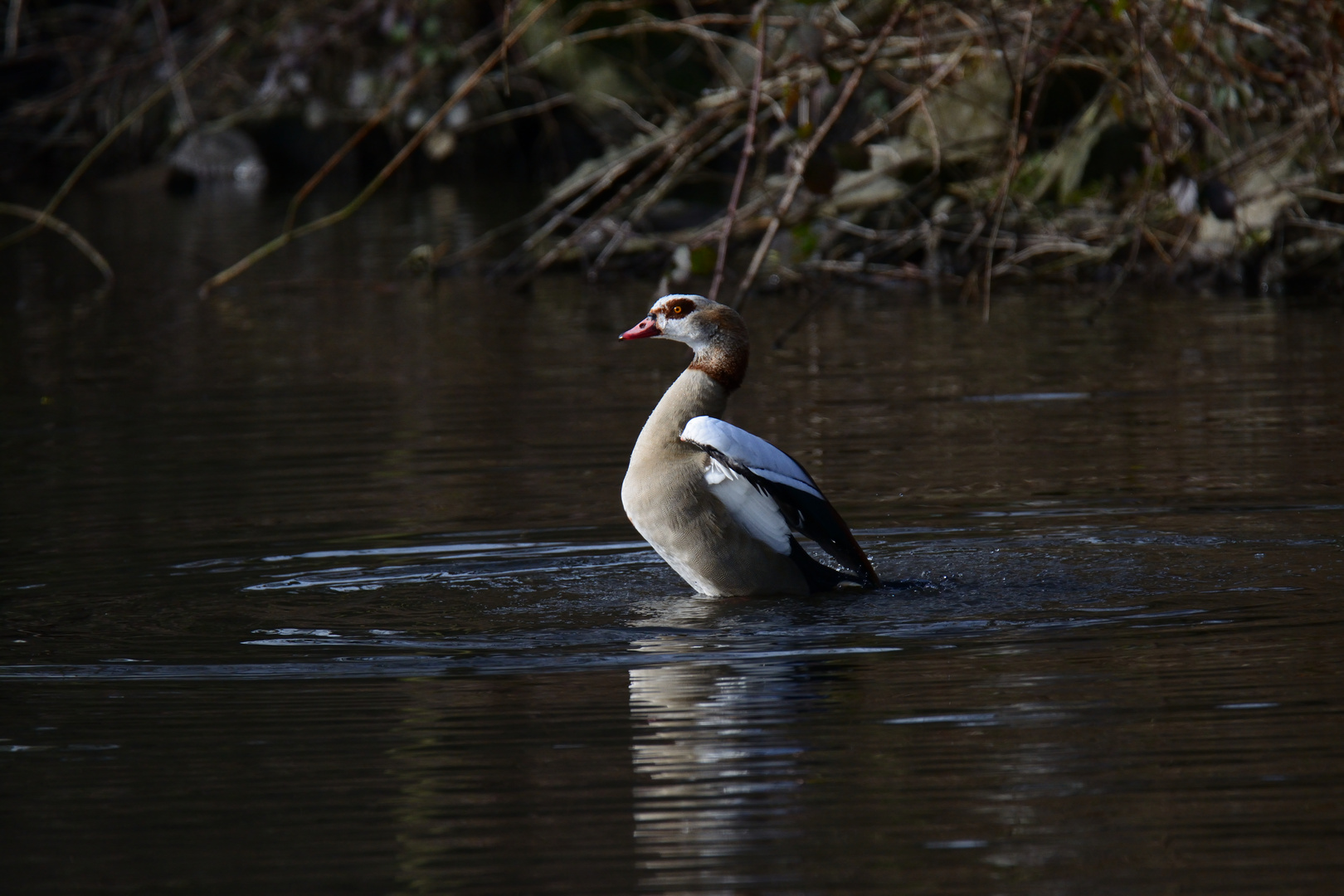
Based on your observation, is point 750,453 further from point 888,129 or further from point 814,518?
point 888,129

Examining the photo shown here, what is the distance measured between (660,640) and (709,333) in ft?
4.04

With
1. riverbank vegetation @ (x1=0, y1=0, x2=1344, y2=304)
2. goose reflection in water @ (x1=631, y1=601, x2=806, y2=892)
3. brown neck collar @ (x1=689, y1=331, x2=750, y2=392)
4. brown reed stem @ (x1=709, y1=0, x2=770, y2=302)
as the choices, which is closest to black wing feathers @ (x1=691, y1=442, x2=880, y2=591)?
brown neck collar @ (x1=689, y1=331, x2=750, y2=392)

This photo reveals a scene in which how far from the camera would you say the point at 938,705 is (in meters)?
4.02

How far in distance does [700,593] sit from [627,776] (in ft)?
6.33

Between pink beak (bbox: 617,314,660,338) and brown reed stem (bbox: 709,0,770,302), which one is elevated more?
brown reed stem (bbox: 709,0,770,302)

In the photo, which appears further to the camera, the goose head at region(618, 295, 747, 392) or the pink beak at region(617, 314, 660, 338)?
the pink beak at region(617, 314, 660, 338)

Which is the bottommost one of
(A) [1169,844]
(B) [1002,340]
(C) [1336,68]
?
(A) [1169,844]

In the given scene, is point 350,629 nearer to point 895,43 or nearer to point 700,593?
point 700,593

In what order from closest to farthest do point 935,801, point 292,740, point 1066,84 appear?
point 935,801 < point 292,740 < point 1066,84

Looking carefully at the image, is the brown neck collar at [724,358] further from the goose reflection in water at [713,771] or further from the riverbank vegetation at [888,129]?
the goose reflection in water at [713,771]

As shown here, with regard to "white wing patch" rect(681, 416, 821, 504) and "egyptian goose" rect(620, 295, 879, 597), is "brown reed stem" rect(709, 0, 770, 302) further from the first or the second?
"white wing patch" rect(681, 416, 821, 504)

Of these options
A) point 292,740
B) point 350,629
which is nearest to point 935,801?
point 292,740

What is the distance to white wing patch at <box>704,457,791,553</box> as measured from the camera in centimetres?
522

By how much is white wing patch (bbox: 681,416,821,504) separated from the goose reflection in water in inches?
26.4
